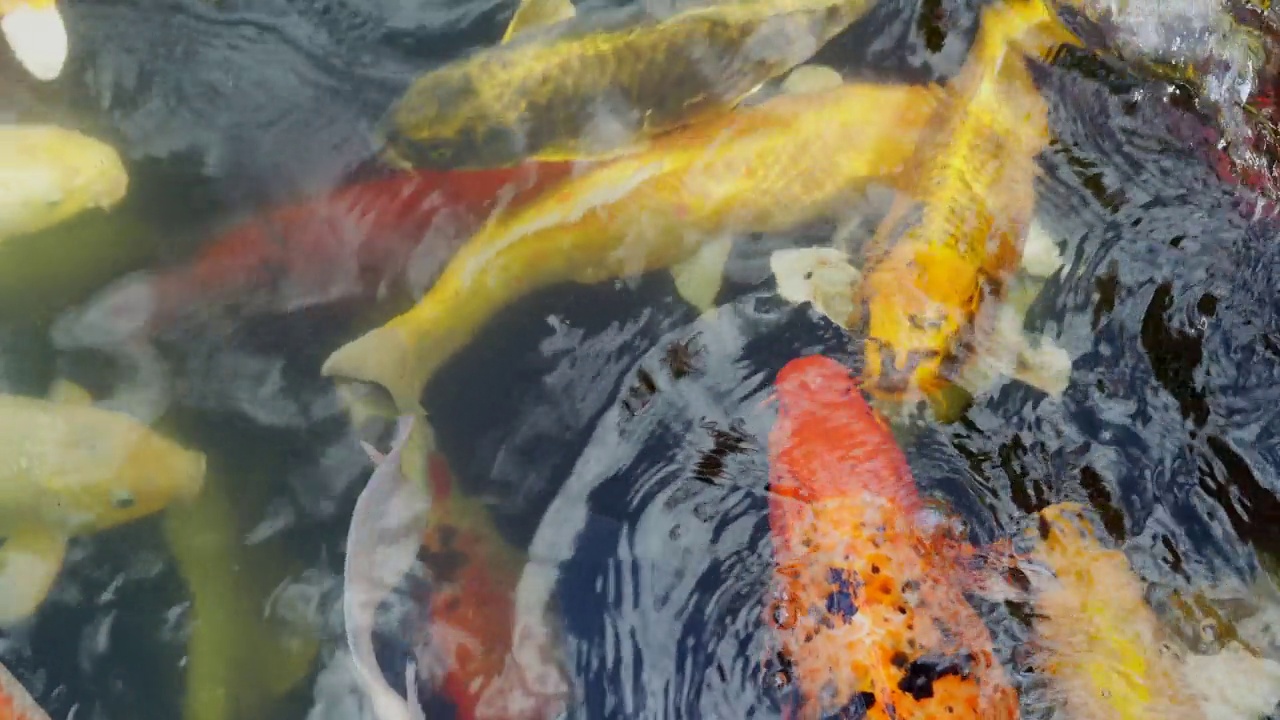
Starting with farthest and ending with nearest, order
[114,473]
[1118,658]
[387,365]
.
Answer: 1. [387,365]
2. [114,473]
3. [1118,658]

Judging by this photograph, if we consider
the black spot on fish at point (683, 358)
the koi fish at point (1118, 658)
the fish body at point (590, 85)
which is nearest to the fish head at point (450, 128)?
the fish body at point (590, 85)

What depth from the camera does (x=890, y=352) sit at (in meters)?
2.44

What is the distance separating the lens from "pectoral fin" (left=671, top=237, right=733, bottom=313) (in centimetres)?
255

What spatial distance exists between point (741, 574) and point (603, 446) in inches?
19.2

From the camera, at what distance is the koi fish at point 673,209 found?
94.5 inches

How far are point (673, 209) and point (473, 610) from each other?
1.18 metres

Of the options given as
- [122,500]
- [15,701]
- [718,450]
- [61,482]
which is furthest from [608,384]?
[15,701]

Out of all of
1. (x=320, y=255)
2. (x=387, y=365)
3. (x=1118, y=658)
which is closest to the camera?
(x=1118, y=658)

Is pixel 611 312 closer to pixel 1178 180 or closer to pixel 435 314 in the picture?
pixel 435 314

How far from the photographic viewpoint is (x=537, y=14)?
2574 millimetres

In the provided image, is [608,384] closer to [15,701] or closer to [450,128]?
[450,128]

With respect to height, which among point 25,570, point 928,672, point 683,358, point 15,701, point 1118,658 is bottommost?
point 15,701

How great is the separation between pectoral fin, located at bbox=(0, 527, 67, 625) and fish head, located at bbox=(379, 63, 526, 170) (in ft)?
4.27

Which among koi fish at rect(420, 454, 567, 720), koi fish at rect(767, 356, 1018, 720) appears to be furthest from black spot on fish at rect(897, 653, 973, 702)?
koi fish at rect(420, 454, 567, 720)
